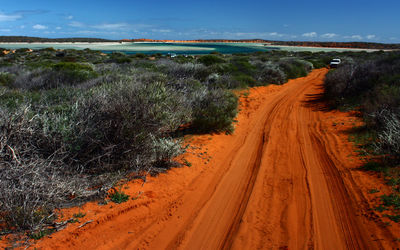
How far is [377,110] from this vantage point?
7391mm

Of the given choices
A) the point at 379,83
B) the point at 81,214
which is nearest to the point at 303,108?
the point at 379,83

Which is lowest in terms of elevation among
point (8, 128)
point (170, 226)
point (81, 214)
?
point (170, 226)

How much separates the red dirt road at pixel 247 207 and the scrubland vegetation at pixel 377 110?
1.30 ft

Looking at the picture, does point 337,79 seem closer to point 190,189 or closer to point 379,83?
point 379,83

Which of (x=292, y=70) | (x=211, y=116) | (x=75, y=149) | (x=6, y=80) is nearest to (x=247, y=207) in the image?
(x=75, y=149)

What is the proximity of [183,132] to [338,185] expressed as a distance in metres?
4.48

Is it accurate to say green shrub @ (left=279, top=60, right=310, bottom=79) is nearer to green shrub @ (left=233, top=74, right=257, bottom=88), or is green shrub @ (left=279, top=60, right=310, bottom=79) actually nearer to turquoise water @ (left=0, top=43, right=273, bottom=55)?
green shrub @ (left=233, top=74, right=257, bottom=88)

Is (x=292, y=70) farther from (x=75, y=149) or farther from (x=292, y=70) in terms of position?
(x=75, y=149)

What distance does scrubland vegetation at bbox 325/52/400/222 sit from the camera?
187 inches

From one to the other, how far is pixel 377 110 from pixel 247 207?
6036 mm

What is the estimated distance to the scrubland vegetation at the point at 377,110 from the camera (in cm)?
475

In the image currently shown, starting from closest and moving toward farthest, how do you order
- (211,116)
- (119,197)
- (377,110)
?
(119,197) < (377,110) < (211,116)

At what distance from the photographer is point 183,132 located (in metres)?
7.65

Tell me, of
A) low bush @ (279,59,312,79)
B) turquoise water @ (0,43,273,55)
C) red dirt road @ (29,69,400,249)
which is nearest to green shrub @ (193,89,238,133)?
red dirt road @ (29,69,400,249)
